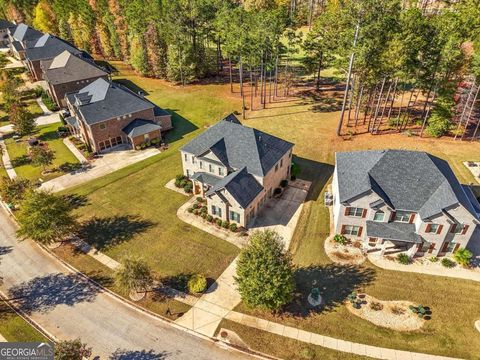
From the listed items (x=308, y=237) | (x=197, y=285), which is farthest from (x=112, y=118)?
(x=308, y=237)

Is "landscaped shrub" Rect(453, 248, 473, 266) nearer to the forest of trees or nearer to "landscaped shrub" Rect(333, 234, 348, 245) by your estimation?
"landscaped shrub" Rect(333, 234, 348, 245)

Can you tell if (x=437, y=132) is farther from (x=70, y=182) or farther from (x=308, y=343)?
(x=70, y=182)

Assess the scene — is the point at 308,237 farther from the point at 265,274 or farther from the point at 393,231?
the point at 265,274

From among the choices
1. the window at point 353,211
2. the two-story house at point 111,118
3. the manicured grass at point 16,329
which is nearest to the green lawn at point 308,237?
the window at point 353,211

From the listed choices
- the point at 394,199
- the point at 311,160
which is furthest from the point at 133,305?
the point at 311,160

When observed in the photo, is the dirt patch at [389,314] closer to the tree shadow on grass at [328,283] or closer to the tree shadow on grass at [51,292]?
the tree shadow on grass at [328,283]

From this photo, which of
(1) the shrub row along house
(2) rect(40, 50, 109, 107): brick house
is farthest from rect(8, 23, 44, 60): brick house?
(1) the shrub row along house
